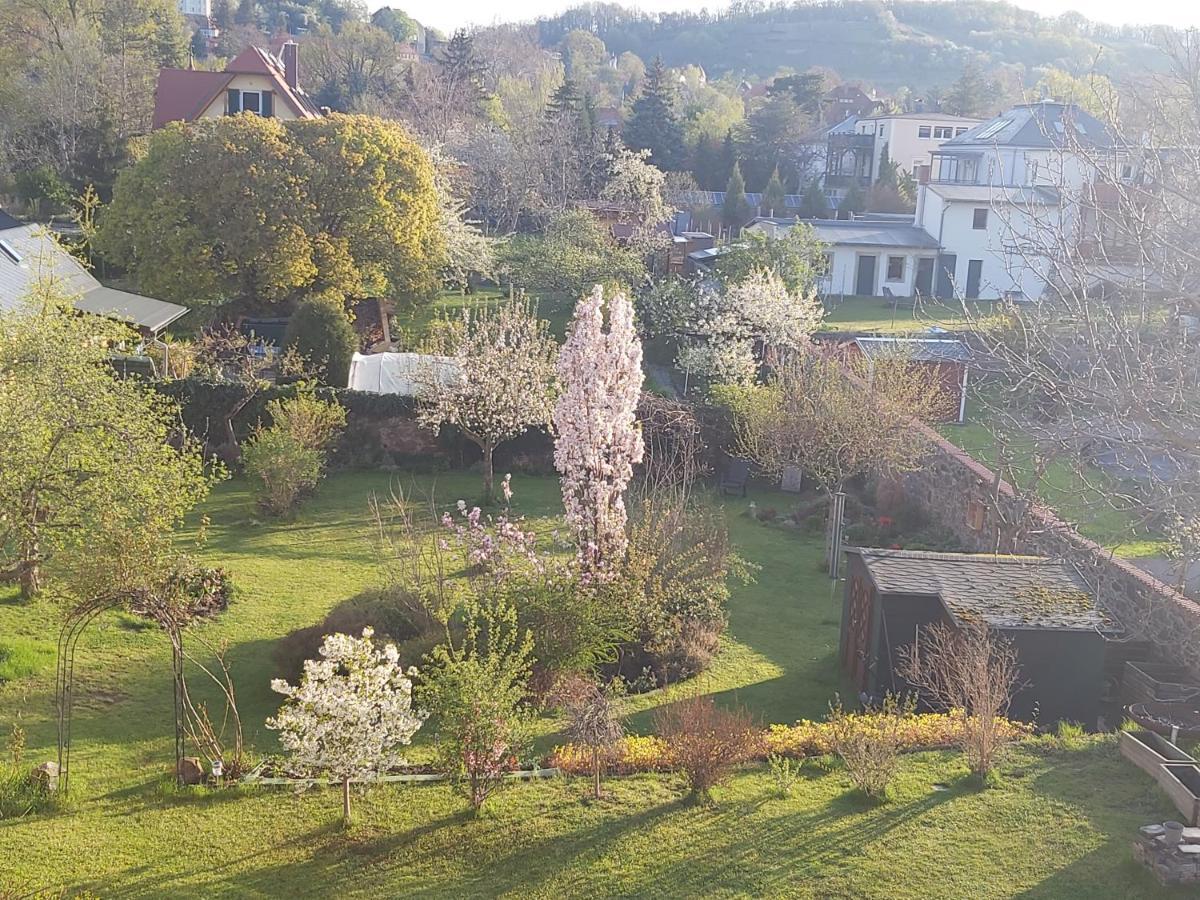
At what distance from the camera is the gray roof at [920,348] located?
2466 centimetres

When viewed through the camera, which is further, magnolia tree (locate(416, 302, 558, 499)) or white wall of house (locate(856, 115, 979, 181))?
white wall of house (locate(856, 115, 979, 181))

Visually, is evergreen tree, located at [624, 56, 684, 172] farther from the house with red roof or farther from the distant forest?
the distant forest

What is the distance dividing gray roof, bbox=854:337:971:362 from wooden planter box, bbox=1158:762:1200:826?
14846 mm

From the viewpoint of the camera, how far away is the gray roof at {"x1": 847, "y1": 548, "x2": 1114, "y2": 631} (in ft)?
39.4

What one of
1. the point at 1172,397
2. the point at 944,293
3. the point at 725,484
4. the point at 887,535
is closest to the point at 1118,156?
the point at 1172,397

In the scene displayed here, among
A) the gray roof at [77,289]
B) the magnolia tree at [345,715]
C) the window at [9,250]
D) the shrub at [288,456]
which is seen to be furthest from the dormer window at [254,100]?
the magnolia tree at [345,715]

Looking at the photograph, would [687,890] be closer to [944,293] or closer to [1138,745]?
[1138,745]

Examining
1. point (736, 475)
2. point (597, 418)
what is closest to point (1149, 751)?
point (597, 418)

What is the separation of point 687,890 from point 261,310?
25.9m

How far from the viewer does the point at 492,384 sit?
20.8 m

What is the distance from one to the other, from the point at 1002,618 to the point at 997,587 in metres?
0.90

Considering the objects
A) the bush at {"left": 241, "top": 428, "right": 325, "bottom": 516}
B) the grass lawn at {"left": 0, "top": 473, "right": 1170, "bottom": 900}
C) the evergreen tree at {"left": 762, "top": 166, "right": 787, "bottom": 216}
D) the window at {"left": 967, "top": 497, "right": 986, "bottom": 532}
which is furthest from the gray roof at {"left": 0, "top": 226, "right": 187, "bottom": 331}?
the evergreen tree at {"left": 762, "top": 166, "right": 787, "bottom": 216}

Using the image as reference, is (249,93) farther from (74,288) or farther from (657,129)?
(657,129)

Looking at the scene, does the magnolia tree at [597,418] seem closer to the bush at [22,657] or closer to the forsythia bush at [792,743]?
the forsythia bush at [792,743]
